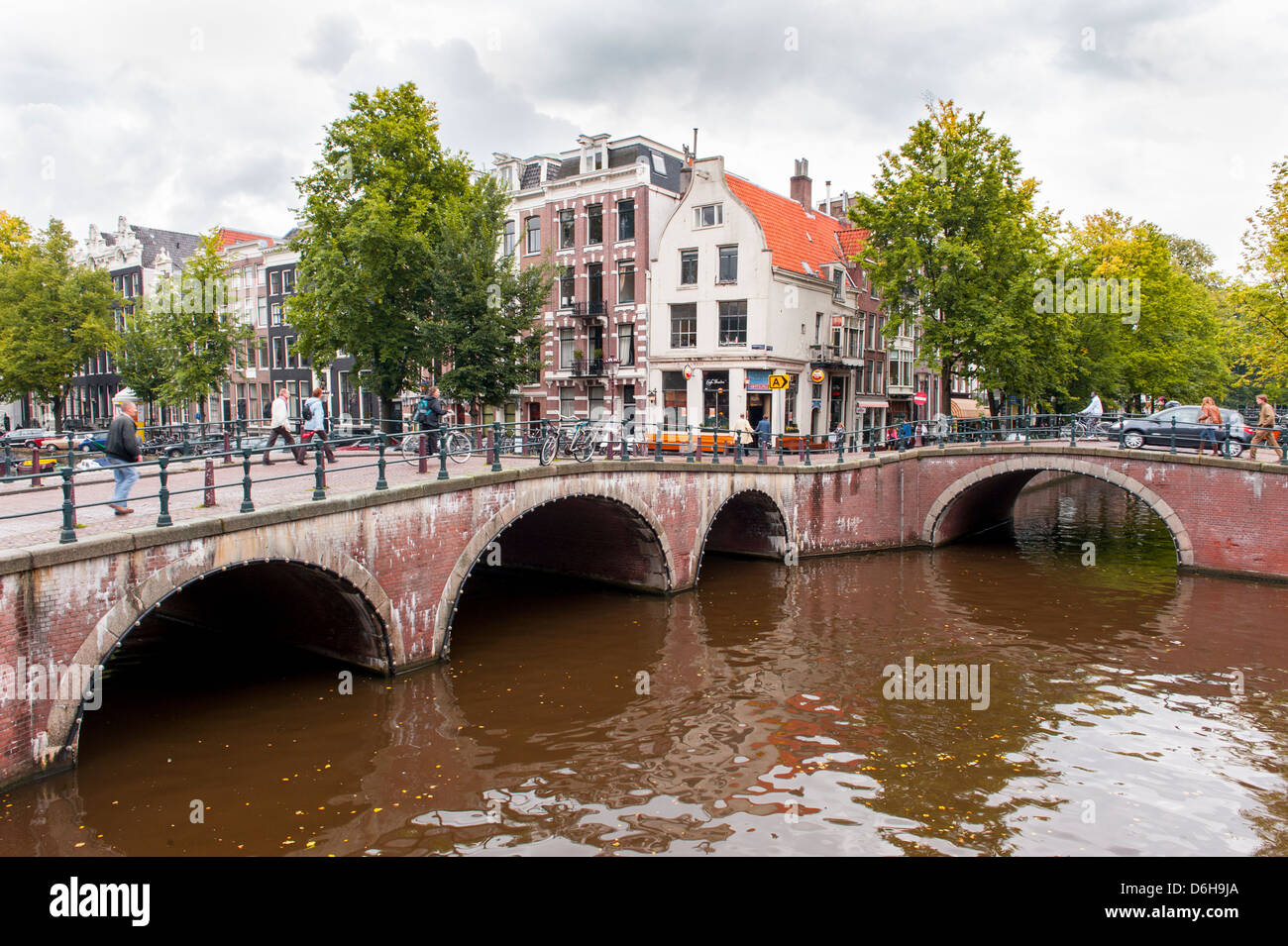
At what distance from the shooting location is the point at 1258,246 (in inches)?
1123

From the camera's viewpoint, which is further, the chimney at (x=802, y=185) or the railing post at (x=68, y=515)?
the chimney at (x=802, y=185)

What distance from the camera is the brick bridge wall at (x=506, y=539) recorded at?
29.8 ft

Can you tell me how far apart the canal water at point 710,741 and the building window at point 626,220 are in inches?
814

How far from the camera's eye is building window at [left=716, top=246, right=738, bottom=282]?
33.0 meters

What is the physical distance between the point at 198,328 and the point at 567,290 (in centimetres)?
1553

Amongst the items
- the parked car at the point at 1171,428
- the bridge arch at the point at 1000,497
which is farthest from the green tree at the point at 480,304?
the parked car at the point at 1171,428

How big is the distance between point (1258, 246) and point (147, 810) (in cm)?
3468

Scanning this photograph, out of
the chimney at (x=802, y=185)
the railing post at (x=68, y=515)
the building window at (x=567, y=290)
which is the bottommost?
the railing post at (x=68, y=515)

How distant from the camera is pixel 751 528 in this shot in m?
24.7

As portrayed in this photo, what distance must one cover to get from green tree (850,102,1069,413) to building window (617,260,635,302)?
31.9ft

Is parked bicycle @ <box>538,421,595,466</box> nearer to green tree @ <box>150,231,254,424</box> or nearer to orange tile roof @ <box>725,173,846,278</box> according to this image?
orange tile roof @ <box>725,173,846,278</box>

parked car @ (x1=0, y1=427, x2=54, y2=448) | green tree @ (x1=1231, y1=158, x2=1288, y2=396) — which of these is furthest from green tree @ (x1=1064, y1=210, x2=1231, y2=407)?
parked car @ (x1=0, y1=427, x2=54, y2=448)

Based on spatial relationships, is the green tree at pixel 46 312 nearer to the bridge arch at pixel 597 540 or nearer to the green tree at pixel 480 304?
the green tree at pixel 480 304
